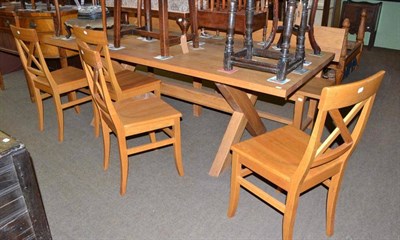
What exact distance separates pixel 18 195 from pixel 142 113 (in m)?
1.05

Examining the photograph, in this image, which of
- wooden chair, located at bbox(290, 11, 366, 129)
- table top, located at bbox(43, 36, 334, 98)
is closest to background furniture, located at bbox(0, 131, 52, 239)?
table top, located at bbox(43, 36, 334, 98)

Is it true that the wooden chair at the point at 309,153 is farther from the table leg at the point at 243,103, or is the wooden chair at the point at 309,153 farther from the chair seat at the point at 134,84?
the chair seat at the point at 134,84

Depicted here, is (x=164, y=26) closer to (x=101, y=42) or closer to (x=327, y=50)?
(x=101, y=42)

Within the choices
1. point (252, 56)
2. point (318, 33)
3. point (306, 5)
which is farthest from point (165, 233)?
point (318, 33)

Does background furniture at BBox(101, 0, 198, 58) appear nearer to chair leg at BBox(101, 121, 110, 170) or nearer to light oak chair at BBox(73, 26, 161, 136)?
light oak chair at BBox(73, 26, 161, 136)

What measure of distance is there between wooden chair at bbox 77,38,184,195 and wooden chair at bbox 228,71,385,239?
526mm

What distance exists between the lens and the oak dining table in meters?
1.61

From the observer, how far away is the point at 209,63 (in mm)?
1874

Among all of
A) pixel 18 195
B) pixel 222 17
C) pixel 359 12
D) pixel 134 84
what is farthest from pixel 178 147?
pixel 359 12

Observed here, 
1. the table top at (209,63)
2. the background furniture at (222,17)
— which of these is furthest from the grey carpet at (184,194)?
the background furniture at (222,17)

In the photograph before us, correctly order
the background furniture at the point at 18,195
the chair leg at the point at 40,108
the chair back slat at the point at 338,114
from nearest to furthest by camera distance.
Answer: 1. the background furniture at the point at 18,195
2. the chair back slat at the point at 338,114
3. the chair leg at the point at 40,108

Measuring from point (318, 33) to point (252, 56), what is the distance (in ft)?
2.31

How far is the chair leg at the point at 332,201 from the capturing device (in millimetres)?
1547

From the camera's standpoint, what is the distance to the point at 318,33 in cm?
235
